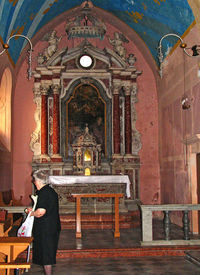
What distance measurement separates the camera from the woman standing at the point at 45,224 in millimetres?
4965

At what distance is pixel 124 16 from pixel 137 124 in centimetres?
323

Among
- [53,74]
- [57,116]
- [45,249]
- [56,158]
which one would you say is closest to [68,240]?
[45,249]

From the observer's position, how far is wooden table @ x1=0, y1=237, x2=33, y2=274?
4562 millimetres

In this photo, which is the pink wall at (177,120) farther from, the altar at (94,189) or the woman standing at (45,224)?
the woman standing at (45,224)

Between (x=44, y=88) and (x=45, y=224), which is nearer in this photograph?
(x=45, y=224)

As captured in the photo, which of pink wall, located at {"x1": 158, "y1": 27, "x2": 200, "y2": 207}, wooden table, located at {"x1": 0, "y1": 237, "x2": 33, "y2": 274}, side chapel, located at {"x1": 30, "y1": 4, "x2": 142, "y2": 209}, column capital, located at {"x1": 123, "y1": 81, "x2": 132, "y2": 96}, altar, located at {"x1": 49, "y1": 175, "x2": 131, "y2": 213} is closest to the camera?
wooden table, located at {"x1": 0, "y1": 237, "x2": 33, "y2": 274}

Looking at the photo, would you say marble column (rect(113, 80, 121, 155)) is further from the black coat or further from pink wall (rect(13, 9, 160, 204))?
the black coat

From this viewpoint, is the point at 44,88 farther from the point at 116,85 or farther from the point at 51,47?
the point at 116,85

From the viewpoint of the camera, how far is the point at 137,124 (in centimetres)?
1235

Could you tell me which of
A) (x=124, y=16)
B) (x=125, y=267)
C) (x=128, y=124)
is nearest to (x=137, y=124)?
(x=128, y=124)

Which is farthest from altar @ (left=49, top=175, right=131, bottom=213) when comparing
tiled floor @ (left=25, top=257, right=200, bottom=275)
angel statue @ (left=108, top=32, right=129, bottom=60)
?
angel statue @ (left=108, top=32, right=129, bottom=60)

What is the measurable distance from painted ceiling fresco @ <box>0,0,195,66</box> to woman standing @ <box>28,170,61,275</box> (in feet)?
16.3

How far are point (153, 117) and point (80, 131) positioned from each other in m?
2.36

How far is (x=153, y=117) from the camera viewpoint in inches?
488
